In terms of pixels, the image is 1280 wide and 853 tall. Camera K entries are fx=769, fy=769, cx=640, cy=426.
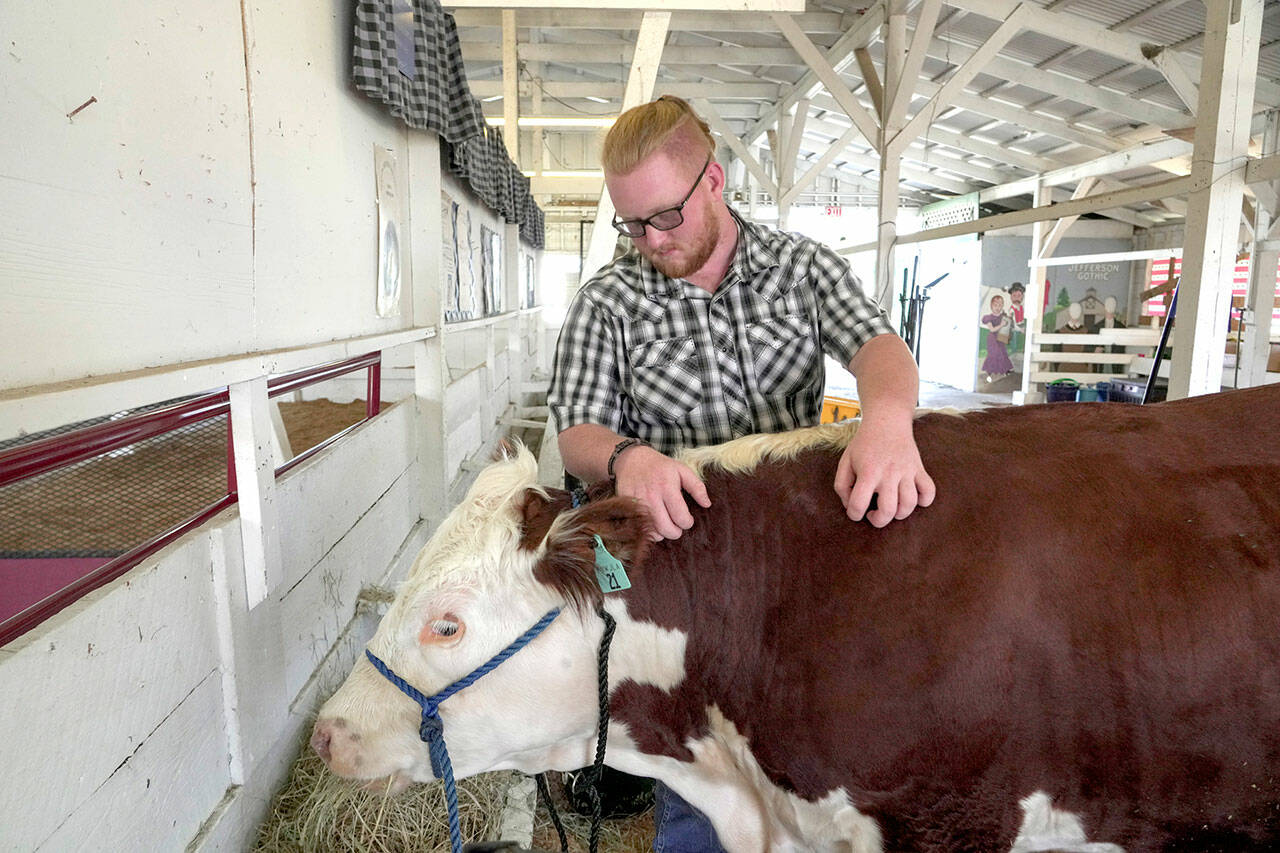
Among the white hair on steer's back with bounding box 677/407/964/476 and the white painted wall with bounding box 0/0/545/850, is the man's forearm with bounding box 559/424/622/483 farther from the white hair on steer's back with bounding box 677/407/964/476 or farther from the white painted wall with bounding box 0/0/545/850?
the white painted wall with bounding box 0/0/545/850

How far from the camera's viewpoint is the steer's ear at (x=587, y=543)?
1306 millimetres

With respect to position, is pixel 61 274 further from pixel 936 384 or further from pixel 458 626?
pixel 936 384

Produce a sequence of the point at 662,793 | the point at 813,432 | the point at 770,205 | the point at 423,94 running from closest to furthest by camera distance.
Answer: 1. the point at 813,432
2. the point at 662,793
3. the point at 423,94
4. the point at 770,205

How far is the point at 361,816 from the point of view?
2074mm

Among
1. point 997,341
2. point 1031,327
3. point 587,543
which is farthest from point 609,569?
point 997,341

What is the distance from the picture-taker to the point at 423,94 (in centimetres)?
334

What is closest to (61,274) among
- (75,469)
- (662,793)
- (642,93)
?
(75,469)

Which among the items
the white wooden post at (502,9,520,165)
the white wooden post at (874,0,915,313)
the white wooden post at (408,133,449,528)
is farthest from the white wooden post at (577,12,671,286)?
the white wooden post at (502,9,520,165)

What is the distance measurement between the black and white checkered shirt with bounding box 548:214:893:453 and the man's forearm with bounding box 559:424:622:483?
0.36ft

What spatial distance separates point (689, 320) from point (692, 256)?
6.4 inches

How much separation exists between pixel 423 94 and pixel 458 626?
2.72m

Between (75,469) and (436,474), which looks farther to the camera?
(436,474)

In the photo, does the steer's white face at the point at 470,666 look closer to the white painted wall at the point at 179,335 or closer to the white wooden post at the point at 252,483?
the white painted wall at the point at 179,335

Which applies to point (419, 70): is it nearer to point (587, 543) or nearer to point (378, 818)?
point (587, 543)
